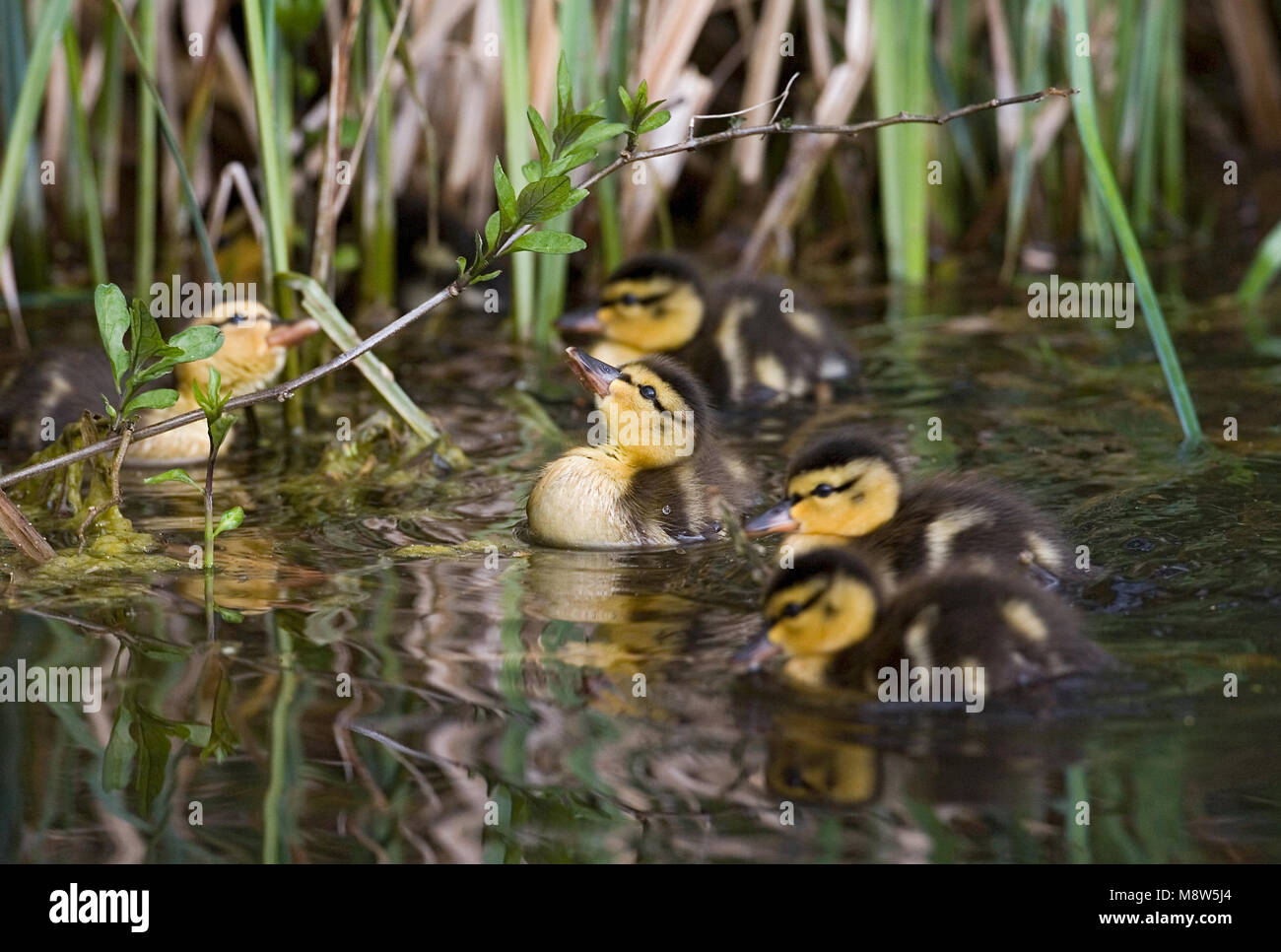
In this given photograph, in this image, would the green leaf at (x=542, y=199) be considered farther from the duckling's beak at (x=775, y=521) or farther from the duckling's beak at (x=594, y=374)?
the duckling's beak at (x=594, y=374)

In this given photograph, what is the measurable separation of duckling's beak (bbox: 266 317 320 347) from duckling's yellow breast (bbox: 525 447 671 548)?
872 millimetres

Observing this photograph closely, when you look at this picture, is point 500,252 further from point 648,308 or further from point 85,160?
point 85,160

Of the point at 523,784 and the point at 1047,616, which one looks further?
the point at 1047,616

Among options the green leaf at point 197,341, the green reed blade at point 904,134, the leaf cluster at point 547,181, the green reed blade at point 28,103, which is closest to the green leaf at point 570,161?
the leaf cluster at point 547,181

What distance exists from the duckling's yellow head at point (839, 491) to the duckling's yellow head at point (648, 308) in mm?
1552

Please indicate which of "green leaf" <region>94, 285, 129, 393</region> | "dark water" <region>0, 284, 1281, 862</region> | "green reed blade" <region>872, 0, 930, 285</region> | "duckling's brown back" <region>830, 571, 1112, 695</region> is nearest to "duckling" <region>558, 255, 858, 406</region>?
"dark water" <region>0, 284, 1281, 862</region>

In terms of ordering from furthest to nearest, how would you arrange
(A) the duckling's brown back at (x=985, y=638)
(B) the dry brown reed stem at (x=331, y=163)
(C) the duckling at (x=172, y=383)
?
(C) the duckling at (x=172, y=383) < (B) the dry brown reed stem at (x=331, y=163) < (A) the duckling's brown back at (x=985, y=638)

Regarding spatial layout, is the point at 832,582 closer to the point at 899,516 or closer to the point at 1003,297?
the point at 899,516

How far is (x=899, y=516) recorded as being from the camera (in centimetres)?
294

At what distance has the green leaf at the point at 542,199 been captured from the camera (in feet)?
8.07

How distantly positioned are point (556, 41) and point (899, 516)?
2.37 meters

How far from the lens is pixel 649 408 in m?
3.31

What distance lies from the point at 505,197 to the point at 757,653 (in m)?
0.72
